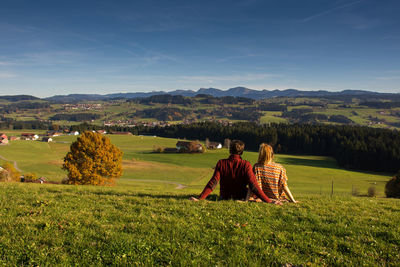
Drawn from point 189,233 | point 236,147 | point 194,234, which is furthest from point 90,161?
point 194,234

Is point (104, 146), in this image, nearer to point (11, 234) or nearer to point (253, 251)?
point (11, 234)

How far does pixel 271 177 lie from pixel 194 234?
16.6 feet

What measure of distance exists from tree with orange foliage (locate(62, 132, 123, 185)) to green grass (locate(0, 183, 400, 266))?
35.7 m

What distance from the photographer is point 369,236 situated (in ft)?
26.3

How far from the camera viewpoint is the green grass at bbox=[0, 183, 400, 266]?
21.2 ft

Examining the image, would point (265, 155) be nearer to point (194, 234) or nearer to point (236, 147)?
point (236, 147)

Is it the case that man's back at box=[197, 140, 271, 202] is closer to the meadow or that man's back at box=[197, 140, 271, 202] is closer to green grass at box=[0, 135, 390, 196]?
the meadow

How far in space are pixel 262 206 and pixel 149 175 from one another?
222ft

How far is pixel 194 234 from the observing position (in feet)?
25.7

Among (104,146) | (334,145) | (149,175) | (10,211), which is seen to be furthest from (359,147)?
(10,211)

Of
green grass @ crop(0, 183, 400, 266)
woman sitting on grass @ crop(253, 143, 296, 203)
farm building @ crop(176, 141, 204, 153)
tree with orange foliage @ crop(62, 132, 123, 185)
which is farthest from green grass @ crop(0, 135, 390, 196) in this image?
green grass @ crop(0, 183, 400, 266)

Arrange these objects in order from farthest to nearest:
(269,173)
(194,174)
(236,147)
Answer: (194,174)
(269,173)
(236,147)

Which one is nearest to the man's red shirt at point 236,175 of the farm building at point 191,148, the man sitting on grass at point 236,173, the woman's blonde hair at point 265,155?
the man sitting on grass at point 236,173

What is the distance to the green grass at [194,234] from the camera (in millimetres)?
6449
